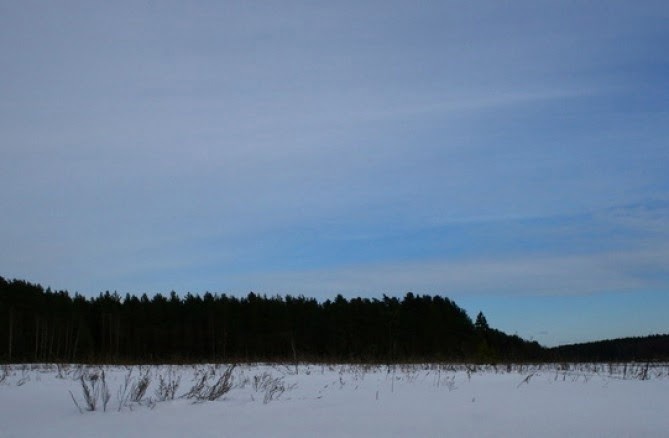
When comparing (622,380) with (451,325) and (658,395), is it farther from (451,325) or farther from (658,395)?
(451,325)

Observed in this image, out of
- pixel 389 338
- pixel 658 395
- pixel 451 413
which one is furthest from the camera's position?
pixel 389 338

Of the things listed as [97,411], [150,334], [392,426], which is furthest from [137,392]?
[150,334]

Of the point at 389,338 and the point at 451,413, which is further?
the point at 389,338

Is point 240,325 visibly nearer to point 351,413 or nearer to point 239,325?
point 239,325

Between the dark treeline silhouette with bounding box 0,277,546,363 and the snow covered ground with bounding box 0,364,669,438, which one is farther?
the dark treeline silhouette with bounding box 0,277,546,363

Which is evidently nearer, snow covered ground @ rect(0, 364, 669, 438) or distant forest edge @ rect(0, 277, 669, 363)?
snow covered ground @ rect(0, 364, 669, 438)

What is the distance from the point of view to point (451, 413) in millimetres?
5988

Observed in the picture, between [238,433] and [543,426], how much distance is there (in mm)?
2541

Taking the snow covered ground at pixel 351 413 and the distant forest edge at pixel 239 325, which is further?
the distant forest edge at pixel 239 325

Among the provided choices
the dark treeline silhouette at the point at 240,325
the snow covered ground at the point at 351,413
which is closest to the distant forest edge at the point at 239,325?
the dark treeline silhouette at the point at 240,325

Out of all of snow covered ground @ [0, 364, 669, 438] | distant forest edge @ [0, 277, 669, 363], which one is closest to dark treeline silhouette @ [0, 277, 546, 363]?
distant forest edge @ [0, 277, 669, 363]

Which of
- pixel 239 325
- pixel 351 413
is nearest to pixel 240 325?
pixel 239 325

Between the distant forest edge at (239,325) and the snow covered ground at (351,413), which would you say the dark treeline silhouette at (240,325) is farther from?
the snow covered ground at (351,413)

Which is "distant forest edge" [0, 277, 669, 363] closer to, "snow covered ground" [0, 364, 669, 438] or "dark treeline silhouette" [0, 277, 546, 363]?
"dark treeline silhouette" [0, 277, 546, 363]
